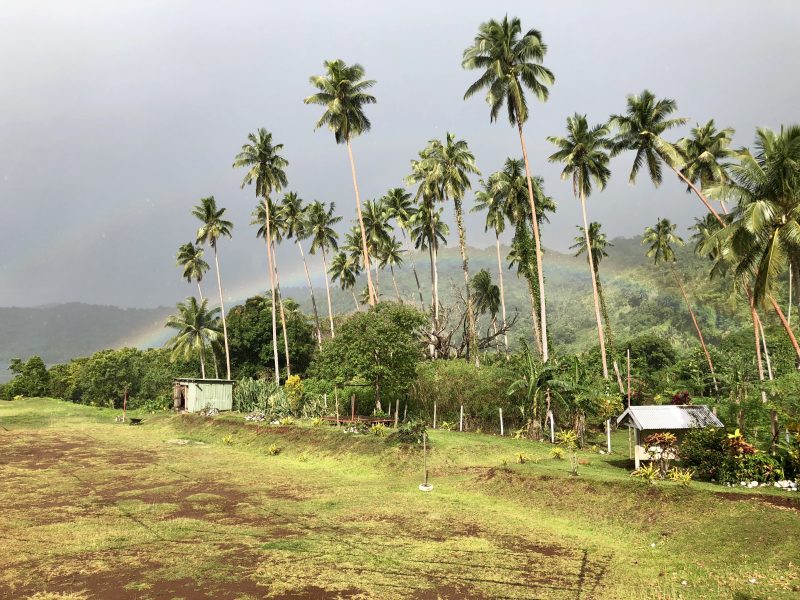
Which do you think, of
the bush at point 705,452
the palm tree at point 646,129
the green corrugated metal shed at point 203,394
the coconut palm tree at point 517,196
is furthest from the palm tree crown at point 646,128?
the green corrugated metal shed at point 203,394

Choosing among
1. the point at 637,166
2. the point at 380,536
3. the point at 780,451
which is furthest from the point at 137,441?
the point at 637,166

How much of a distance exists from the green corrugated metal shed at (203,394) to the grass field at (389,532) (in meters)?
20.0

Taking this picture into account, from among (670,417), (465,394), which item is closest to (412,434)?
(465,394)

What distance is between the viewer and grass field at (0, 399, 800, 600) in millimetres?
10859

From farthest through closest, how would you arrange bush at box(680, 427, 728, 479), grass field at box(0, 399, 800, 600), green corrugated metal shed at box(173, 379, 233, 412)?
green corrugated metal shed at box(173, 379, 233, 412)
bush at box(680, 427, 728, 479)
grass field at box(0, 399, 800, 600)

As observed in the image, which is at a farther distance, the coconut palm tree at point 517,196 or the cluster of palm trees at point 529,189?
the coconut palm tree at point 517,196

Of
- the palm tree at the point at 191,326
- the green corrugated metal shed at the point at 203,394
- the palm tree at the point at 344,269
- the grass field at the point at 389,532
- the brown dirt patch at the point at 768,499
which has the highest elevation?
the palm tree at the point at 344,269

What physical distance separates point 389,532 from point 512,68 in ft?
108

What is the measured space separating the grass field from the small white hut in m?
1.61

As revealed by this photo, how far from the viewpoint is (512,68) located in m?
35.8

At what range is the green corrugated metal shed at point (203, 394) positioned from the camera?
46531mm

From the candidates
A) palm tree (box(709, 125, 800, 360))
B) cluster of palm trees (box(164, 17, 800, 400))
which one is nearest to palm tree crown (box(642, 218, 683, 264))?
cluster of palm trees (box(164, 17, 800, 400))

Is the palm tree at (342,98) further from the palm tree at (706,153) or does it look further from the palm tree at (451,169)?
the palm tree at (706,153)

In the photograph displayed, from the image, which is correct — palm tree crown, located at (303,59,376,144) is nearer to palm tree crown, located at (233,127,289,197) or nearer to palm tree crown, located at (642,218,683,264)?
palm tree crown, located at (233,127,289,197)
